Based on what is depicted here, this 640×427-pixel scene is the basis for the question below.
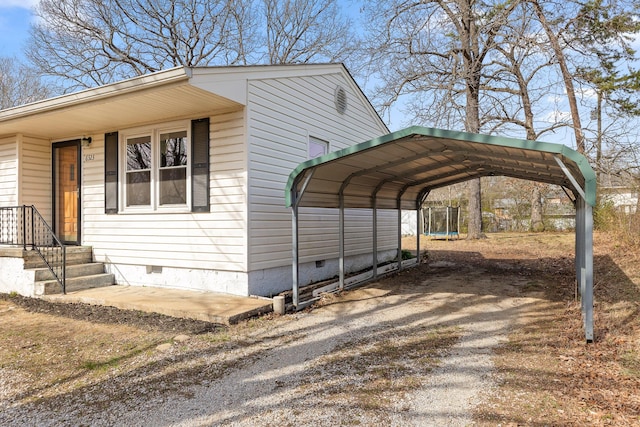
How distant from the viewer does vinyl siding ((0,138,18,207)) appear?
8.50 m

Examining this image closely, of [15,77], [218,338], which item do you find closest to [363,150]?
[218,338]

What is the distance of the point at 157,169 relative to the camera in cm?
741

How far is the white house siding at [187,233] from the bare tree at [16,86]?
63.0 ft

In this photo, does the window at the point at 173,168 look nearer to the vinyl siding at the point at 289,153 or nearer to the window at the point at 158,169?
the window at the point at 158,169

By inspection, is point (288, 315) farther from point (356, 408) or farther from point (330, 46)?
point (330, 46)

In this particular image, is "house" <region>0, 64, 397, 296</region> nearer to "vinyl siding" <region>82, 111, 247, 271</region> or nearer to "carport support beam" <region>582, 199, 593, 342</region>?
"vinyl siding" <region>82, 111, 247, 271</region>

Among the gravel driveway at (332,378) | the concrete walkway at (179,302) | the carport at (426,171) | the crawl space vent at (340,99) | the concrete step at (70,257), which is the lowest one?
the gravel driveway at (332,378)

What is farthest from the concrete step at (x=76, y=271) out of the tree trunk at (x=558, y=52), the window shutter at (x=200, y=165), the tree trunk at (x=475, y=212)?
the tree trunk at (x=475, y=212)

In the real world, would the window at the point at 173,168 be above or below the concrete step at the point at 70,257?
above

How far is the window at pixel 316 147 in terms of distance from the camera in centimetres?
859

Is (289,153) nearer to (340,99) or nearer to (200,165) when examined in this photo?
(200,165)

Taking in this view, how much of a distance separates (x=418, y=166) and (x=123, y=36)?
60.3ft

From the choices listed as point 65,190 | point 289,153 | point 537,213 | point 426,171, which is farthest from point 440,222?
point 65,190

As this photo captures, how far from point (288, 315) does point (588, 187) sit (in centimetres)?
407
